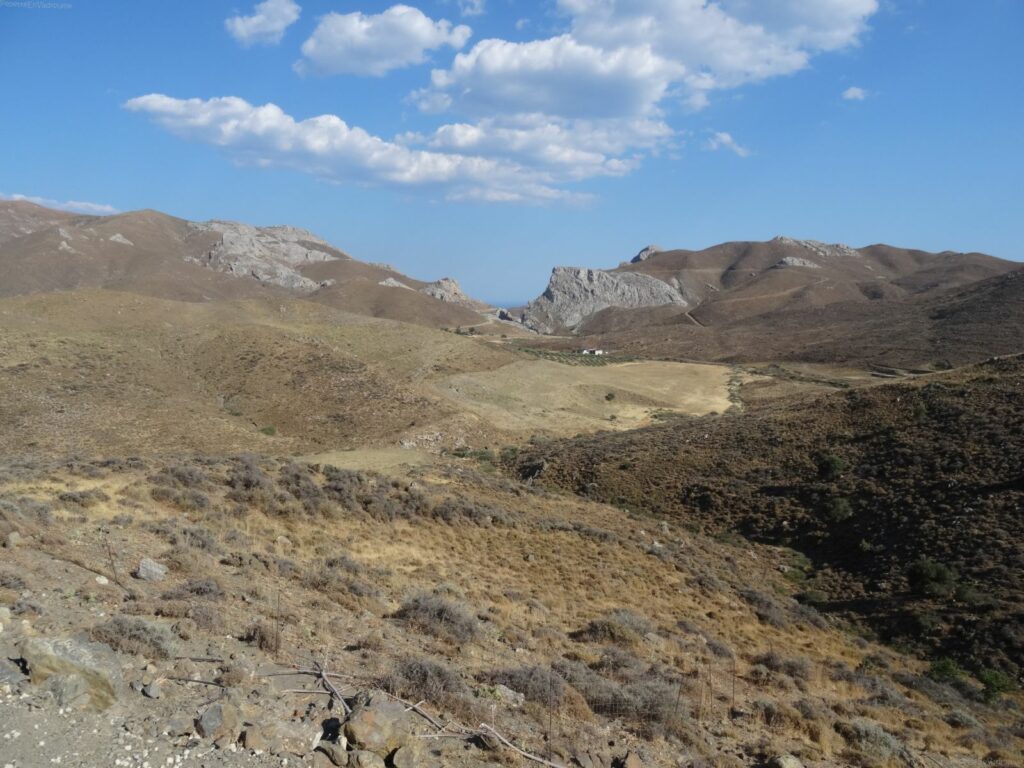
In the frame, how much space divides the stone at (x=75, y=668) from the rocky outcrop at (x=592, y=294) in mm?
175652

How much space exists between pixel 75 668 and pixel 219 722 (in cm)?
154

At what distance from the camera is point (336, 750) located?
568 centimetres

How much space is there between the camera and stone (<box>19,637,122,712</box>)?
5.71 metres

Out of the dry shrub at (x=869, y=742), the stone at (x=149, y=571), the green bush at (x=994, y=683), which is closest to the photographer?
the dry shrub at (x=869, y=742)

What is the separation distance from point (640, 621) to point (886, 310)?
124 metres

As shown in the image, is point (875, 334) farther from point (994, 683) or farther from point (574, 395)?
point (994, 683)

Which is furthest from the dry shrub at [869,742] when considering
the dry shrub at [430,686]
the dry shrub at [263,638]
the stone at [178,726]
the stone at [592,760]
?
the stone at [178,726]

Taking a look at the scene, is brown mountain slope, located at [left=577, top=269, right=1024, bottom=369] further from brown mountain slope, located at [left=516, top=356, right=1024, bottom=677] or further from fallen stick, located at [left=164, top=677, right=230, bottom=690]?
fallen stick, located at [left=164, top=677, right=230, bottom=690]

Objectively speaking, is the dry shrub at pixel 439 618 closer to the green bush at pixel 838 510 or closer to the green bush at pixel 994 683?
the green bush at pixel 994 683

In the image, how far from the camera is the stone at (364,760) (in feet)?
18.4

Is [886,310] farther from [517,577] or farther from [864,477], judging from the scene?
[517,577]

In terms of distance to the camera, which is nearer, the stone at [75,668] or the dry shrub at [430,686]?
the stone at [75,668]

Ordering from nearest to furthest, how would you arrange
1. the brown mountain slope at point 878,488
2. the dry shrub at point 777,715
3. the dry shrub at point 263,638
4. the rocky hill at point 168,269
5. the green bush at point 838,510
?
the dry shrub at point 263,638
the dry shrub at point 777,715
the brown mountain slope at point 878,488
the green bush at point 838,510
the rocky hill at point 168,269

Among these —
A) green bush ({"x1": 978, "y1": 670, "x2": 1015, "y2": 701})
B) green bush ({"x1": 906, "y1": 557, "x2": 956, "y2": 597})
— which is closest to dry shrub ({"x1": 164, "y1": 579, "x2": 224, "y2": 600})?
green bush ({"x1": 978, "y1": 670, "x2": 1015, "y2": 701})
